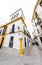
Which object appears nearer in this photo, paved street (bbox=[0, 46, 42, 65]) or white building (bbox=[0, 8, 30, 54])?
paved street (bbox=[0, 46, 42, 65])

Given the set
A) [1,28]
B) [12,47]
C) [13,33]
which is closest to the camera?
[12,47]

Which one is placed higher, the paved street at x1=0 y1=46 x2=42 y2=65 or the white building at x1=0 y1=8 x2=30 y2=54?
the white building at x1=0 y1=8 x2=30 y2=54

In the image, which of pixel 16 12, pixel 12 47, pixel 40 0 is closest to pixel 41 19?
pixel 40 0

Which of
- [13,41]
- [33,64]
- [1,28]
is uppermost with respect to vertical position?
[1,28]

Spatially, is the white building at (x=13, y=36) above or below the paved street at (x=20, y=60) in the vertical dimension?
above

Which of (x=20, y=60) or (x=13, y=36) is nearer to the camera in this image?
(x=20, y=60)

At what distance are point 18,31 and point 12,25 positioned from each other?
205 centimetres

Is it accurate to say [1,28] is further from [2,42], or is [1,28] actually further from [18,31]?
[18,31]

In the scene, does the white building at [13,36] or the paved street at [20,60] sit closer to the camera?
the paved street at [20,60]

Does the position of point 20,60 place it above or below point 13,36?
below

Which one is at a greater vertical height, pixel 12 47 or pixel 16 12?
pixel 16 12

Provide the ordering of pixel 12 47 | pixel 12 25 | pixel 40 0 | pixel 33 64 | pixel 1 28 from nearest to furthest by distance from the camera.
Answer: pixel 33 64 → pixel 12 47 → pixel 12 25 → pixel 1 28 → pixel 40 0

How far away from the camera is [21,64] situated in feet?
19.0

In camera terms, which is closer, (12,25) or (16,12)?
(12,25)
